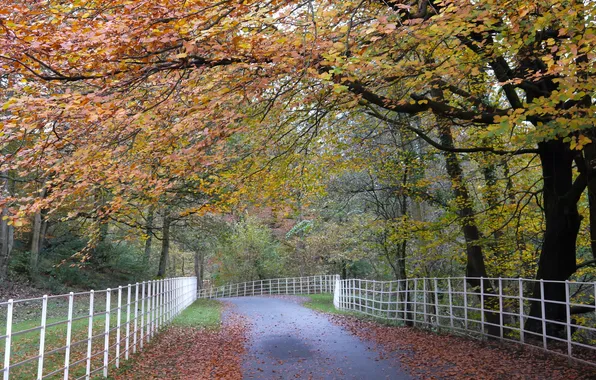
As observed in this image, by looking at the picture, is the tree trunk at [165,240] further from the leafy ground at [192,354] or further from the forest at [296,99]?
the leafy ground at [192,354]

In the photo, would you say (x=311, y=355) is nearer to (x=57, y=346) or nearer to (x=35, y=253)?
(x=57, y=346)

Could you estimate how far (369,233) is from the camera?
701 inches

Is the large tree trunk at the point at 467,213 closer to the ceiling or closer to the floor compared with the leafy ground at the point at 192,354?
closer to the ceiling

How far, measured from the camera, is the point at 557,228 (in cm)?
919

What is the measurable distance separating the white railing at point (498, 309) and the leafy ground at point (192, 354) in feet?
15.4

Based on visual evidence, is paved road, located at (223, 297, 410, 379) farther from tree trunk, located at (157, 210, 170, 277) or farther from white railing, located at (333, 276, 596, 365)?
tree trunk, located at (157, 210, 170, 277)

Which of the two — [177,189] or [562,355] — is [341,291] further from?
[562,355]

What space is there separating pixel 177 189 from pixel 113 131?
7.96m

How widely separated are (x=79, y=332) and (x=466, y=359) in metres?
9.02

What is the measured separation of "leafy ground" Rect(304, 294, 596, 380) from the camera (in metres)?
7.08

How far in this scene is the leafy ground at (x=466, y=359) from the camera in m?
7.08

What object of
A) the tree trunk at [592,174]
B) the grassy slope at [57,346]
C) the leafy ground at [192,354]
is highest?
the tree trunk at [592,174]

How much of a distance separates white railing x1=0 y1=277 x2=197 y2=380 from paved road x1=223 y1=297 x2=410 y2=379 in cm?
236

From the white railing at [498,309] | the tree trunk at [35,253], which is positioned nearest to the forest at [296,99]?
the white railing at [498,309]
